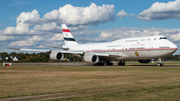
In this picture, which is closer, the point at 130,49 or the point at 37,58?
the point at 130,49

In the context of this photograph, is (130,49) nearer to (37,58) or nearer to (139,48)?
(139,48)

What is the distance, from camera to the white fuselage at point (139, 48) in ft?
128

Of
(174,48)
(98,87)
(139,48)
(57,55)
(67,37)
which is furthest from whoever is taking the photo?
(67,37)

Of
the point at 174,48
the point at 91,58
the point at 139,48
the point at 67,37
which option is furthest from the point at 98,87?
the point at 67,37

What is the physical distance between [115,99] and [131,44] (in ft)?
116

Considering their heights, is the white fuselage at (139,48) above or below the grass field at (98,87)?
above

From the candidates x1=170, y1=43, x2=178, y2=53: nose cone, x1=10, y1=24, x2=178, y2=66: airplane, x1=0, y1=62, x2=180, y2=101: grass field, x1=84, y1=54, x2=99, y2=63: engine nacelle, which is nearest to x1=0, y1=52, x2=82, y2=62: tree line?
x1=10, y1=24, x2=178, y2=66: airplane

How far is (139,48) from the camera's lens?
42.0 metres

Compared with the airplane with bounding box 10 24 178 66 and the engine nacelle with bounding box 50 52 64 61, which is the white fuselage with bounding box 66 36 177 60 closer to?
the airplane with bounding box 10 24 178 66

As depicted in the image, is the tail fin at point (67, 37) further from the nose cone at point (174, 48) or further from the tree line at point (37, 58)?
the tree line at point (37, 58)

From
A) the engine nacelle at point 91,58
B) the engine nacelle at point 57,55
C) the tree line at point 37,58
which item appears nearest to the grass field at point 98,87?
the engine nacelle at point 91,58

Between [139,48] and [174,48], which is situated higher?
[139,48]

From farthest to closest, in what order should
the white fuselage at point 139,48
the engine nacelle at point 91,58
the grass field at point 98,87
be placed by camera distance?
the engine nacelle at point 91,58 < the white fuselage at point 139,48 < the grass field at point 98,87

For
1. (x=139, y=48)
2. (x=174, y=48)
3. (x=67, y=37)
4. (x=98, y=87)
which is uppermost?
(x=67, y=37)
